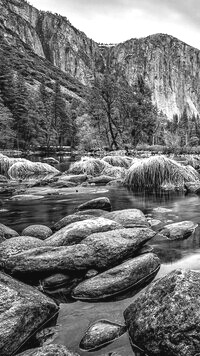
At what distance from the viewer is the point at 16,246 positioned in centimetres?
504

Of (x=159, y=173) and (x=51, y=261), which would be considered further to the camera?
(x=159, y=173)

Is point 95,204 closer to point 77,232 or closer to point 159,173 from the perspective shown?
point 77,232

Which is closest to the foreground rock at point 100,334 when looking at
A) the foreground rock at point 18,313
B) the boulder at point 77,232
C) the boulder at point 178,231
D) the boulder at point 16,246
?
the foreground rock at point 18,313

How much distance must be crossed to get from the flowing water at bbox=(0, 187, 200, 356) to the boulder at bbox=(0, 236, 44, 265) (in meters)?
1.40

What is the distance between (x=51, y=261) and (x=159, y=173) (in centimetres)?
1118

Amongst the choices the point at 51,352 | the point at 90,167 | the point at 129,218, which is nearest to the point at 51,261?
the point at 51,352

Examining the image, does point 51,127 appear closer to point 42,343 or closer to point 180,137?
point 180,137

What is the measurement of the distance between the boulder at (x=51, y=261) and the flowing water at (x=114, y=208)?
0.69 meters

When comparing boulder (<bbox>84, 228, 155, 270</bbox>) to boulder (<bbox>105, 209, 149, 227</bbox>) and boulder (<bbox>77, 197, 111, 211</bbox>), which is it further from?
boulder (<bbox>77, 197, 111, 211</bbox>)

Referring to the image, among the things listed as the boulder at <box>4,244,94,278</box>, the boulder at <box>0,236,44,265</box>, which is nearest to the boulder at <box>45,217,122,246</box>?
the boulder at <box>0,236,44,265</box>

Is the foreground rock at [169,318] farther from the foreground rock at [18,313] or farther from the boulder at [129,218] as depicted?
the boulder at [129,218]

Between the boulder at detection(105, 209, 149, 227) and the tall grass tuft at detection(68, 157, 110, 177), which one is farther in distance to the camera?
the tall grass tuft at detection(68, 157, 110, 177)

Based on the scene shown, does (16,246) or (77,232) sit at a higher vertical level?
(77,232)

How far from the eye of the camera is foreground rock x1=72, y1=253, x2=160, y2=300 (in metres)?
3.98
